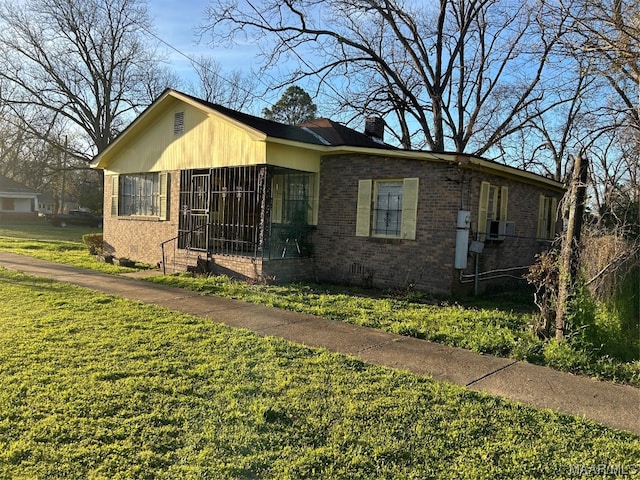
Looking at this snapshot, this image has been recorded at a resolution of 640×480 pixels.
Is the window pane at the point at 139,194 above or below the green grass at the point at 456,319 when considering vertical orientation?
above

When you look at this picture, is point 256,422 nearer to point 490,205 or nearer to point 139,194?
point 490,205

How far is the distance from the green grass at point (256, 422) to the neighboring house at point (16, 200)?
48909 mm

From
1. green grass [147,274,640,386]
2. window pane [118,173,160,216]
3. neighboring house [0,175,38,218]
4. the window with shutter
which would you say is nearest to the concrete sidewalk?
green grass [147,274,640,386]

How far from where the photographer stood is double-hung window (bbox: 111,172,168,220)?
13.9 metres

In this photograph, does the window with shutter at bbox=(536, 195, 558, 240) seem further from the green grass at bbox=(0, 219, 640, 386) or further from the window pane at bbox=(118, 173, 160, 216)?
the window pane at bbox=(118, 173, 160, 216)

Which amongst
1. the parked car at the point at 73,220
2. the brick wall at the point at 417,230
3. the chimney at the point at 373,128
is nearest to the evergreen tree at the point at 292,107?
the parked car at the point at 73,220

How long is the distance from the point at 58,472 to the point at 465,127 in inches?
1052

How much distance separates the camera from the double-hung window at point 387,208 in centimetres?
1024

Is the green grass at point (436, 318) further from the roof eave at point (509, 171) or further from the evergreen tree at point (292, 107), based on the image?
the evergreen tree at point (292, 107)

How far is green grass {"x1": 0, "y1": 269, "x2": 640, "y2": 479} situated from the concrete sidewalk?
347 millimetres

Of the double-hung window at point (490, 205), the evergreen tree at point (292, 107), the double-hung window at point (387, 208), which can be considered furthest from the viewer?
the evergreen tree at point (292, 107)

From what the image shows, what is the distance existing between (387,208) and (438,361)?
5.80 metres

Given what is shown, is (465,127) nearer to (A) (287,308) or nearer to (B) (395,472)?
(A) (287,308)

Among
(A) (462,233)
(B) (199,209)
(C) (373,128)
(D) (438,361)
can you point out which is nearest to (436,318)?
(D) (438,361)
